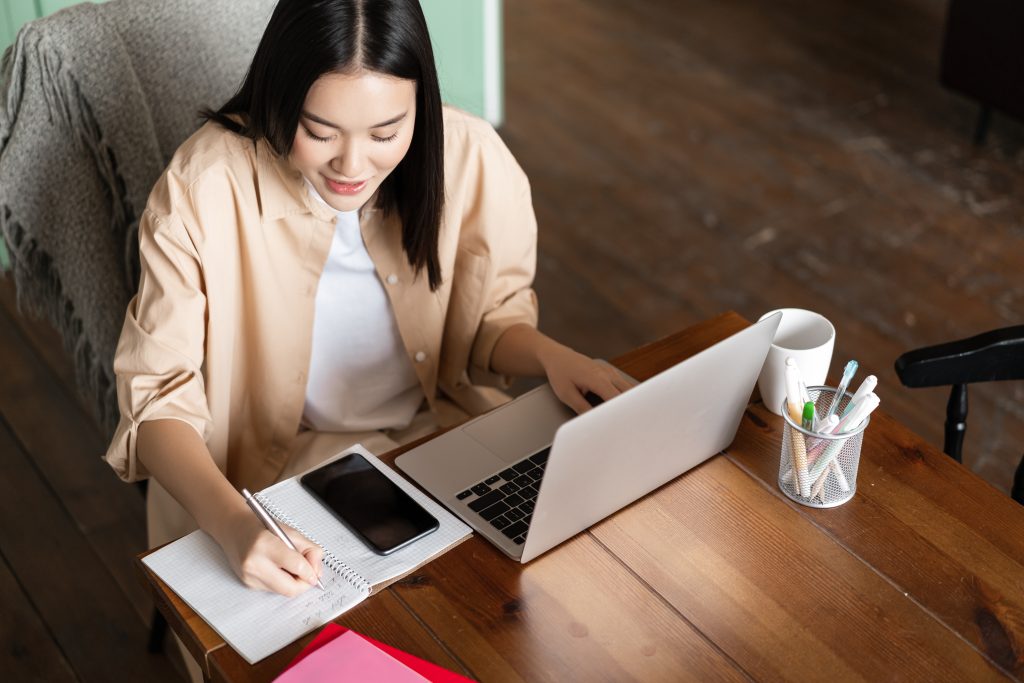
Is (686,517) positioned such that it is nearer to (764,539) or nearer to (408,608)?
(764,539)

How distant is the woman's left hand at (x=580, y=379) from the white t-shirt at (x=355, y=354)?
25 cm

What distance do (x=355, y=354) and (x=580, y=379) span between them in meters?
0.33

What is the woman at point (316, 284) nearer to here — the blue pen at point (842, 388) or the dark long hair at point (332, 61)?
the dark long hair at point (332, 61)

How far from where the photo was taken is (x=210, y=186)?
1.28 meters

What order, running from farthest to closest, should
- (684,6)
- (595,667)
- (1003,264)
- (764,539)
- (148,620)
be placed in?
(684,6), (1003,264), (148,620), (764,539), (595,667)

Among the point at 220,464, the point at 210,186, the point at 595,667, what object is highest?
the point at 210,186

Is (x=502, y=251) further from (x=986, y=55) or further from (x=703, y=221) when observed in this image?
(x=986, y=55)

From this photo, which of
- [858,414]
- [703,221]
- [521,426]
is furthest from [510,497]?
[703,221]

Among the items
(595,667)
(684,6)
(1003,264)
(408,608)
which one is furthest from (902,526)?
(684,6)

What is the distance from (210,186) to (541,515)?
1.74 ft

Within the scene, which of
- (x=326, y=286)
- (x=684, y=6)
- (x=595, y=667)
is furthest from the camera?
(x=684, y=6)

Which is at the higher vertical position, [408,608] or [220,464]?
[408,608]

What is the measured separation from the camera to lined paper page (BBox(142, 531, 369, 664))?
1018mm

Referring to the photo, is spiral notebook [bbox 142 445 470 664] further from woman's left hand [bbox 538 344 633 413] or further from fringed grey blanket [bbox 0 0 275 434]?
fringed grey blanket [bbox 0 0 275 434]
